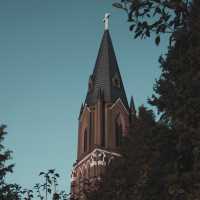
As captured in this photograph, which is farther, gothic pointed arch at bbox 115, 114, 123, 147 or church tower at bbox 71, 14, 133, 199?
gothic pointed arch at bbox 115, 114, 123, 147

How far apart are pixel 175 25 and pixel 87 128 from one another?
154ft

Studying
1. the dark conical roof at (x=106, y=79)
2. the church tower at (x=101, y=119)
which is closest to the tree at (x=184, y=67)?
the church tower at (x=101, y=119)

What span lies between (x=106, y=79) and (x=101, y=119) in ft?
19.2

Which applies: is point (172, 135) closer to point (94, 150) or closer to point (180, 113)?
point (180, 113)

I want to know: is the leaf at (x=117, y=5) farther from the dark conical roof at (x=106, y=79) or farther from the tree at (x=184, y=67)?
the dark conical roof at (x=106, y=79)

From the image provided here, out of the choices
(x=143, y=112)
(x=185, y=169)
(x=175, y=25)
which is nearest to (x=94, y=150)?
(x=143, y=112)

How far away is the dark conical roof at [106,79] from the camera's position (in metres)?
53.9

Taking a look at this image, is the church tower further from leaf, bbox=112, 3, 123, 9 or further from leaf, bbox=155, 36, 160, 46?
leaf, bbox=112, 3, 123, 9

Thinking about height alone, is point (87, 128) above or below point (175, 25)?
above

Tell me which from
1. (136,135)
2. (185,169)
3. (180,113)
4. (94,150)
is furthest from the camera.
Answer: (94,150)

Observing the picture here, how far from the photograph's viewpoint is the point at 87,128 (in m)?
52.3

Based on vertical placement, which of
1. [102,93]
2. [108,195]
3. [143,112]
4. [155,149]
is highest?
[102,93]

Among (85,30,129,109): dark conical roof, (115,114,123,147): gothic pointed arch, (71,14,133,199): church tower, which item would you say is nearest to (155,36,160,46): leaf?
(71,14,133,199): church tower

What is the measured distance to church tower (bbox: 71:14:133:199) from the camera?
49.7 m
